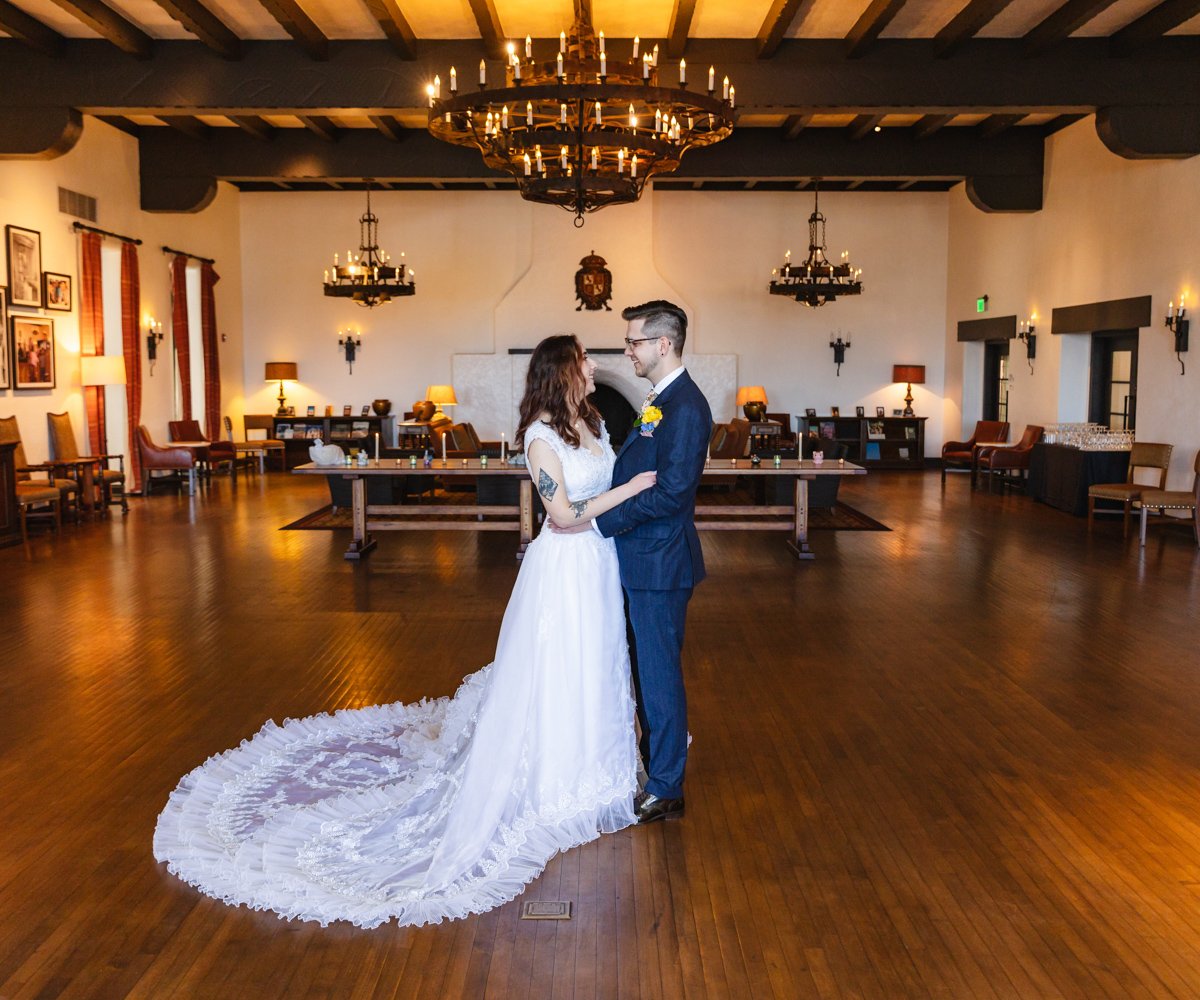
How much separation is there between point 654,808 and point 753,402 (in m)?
12.4

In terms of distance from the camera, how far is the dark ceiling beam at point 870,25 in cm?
779

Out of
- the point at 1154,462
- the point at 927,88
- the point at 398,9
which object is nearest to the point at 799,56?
the point at 927,88

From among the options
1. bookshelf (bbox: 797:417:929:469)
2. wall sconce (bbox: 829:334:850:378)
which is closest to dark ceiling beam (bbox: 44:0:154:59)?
bookshelf (bbox: 797:417:929:469)

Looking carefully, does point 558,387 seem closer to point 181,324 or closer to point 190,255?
point 181,324

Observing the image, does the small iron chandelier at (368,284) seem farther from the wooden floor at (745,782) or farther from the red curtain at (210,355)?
the wooden floor at (745,782)

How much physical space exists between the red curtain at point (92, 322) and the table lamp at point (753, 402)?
8263mm

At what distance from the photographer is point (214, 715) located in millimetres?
4641

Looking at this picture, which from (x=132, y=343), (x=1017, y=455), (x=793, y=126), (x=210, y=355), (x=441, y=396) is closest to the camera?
(x=793, y=126)

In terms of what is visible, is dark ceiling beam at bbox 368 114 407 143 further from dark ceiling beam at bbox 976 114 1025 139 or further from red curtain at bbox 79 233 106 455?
dark ceiling beam at bbox 976 114 1025 139

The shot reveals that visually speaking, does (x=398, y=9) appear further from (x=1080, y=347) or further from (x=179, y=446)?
(x=1080, y=347)

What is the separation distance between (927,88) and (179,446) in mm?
9297

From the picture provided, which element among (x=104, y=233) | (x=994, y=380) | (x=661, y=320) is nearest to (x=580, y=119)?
(x=661, y=320)

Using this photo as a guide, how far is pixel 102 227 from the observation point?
1223cm

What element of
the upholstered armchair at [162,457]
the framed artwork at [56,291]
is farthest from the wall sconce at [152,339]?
the framed artwork at [56,291]
